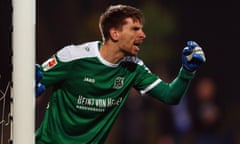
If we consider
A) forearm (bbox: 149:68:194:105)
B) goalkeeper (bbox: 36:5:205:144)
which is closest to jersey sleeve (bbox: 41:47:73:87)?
goalkeeper (bbox: 36:5:205:144)

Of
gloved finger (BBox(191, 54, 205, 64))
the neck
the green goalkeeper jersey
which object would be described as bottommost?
the green goalkeeper jersey

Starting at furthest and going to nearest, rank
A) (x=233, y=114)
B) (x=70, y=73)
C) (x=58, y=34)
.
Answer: (x=233, y=114)
(x=58, y=34)
(x=70, y=73)

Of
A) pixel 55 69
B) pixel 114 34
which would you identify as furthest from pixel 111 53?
pixel 55 69

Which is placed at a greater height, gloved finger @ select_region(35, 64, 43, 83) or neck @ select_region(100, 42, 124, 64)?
neck @ select_region(100, 42, 124, 64)

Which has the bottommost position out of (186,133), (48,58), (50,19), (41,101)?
(186,133)

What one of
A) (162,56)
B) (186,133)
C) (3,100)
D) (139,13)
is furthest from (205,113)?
(3,100)

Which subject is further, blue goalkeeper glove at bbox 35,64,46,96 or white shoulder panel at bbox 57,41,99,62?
white shoulder panel at bbox 57,41,99,62

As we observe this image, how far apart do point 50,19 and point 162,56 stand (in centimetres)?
37

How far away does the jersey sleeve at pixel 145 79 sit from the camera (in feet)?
4.62

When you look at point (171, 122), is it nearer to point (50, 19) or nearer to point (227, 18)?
A: point (227, 18)

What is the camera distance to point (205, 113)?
5.08ft

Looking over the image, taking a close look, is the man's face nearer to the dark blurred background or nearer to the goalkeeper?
the goalkeeper

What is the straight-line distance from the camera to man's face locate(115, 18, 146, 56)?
1370 millimetres

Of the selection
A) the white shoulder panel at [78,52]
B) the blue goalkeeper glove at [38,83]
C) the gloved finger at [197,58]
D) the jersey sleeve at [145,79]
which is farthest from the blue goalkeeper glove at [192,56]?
the blue goalkeeper glove at [38,83]
